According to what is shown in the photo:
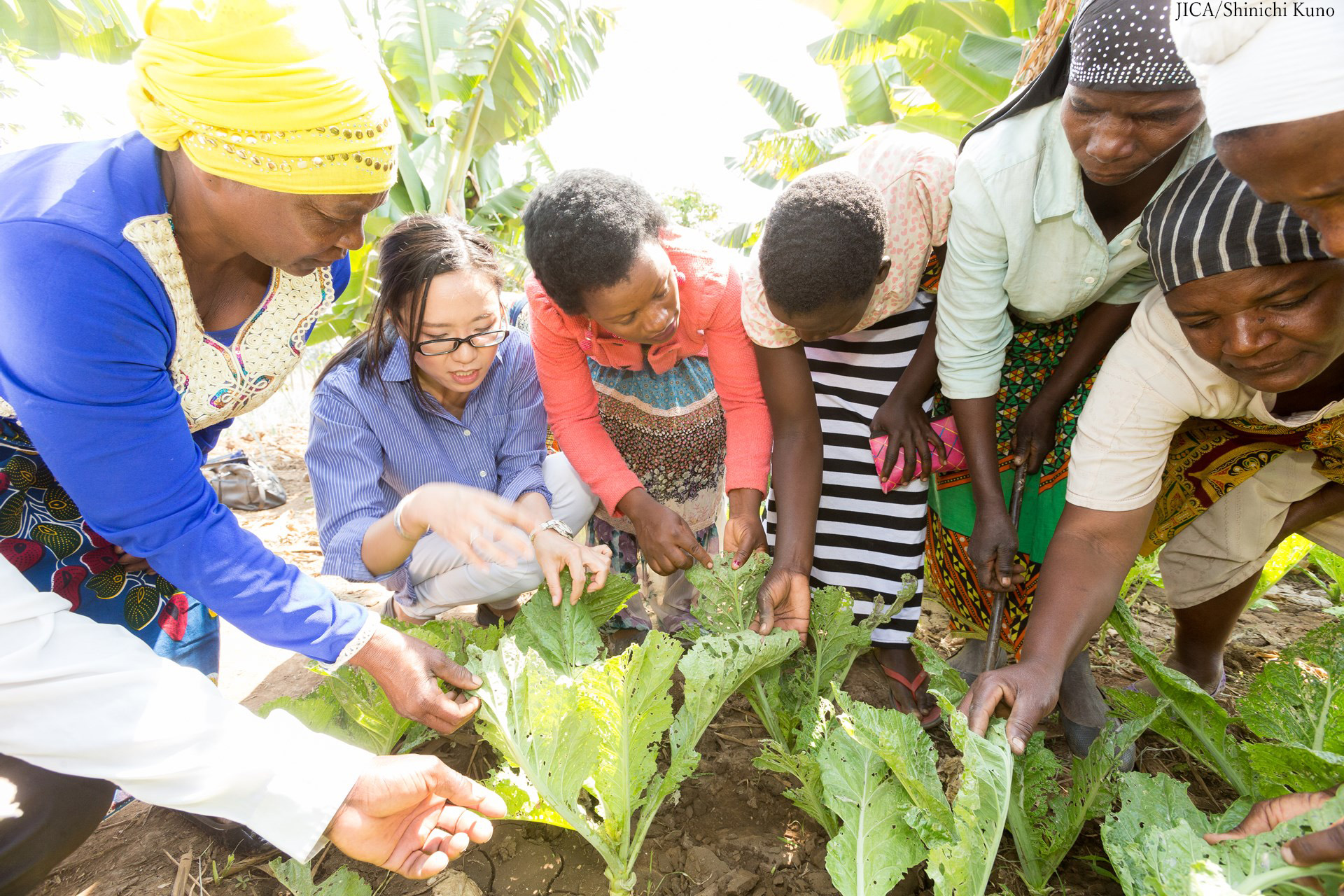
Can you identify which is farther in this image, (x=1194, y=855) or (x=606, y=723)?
(x=606, y=723)

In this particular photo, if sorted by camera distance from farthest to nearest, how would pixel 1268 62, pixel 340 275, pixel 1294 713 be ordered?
pixel 340 275 < pixel 1294 713 < pixel 1268 62

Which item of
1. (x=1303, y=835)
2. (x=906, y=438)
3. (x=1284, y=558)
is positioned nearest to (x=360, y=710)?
(x=906, y=438)

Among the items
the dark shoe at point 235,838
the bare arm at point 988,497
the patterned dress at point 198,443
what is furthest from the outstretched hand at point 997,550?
the dark shoe at point 235,838

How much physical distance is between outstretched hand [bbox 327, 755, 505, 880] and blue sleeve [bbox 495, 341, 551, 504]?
117 centimetres

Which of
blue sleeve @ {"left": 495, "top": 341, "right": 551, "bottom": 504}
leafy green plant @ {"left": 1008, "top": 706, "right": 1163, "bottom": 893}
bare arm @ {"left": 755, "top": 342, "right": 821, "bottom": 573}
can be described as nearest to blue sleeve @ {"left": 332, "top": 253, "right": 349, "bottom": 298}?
blue sleeve @ {"left": 495, "top": 341, "right": 551, "bottom": 504}

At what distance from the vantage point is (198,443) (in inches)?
75.8

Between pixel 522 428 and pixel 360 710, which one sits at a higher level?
pixel 522 428

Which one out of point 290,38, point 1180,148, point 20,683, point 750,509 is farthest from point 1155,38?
point 20,683

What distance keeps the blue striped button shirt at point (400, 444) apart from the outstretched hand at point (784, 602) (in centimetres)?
86

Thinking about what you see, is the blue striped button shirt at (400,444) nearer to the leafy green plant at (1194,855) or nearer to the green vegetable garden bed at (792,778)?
the green vegetable garden bed at (792,778)

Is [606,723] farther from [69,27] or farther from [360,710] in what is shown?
[69,27]

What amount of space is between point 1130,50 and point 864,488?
1219mm

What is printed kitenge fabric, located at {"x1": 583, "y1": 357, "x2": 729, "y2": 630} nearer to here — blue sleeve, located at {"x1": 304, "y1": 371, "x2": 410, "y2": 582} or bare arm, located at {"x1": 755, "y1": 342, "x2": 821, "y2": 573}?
bare arm, located at {"x1": 755, "y1": 342, "x2": 821, "y2": 573}

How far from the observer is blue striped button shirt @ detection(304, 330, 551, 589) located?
2232mm
